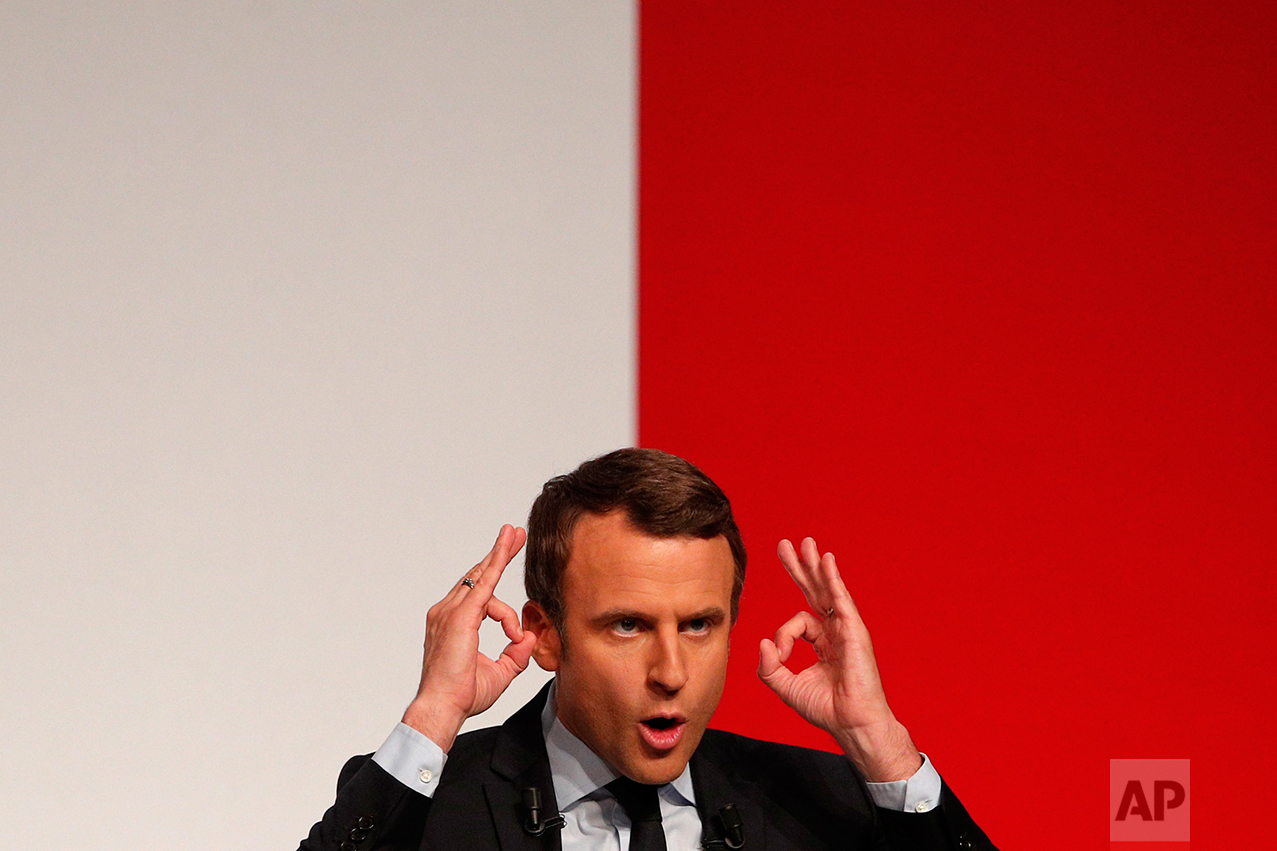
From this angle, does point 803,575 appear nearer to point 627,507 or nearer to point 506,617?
point 627,507

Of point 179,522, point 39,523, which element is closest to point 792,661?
point 179,522

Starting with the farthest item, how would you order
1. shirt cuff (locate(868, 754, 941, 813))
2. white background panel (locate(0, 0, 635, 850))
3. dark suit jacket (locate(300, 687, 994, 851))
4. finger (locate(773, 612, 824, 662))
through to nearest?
white background panel (locate(0, 0, 635, 850)) < finger (locate(773, 612, 824, 662)) < shirt cuff (locate(868, 754, 941, 813)) < dark suit jacket (locate(300, 687, 994, 851))

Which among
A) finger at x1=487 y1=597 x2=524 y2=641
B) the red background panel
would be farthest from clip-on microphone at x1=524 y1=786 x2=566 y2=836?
the red background panel

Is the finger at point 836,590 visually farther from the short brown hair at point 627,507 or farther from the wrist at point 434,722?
the wrist at point 434,722

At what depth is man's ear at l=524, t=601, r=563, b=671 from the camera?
1911mm

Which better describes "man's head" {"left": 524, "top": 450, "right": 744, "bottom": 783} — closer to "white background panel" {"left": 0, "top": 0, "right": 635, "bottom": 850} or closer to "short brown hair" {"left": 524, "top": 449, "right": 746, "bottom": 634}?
"short brown hair" {"left": 524, "top": 449, "right": 746, "bottom": 634}

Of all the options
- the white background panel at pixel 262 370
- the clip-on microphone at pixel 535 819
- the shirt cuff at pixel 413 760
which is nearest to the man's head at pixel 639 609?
the clip-on microphone at pixel 535 819

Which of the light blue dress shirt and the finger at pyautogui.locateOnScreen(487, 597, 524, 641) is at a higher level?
the finger at pyautogui.locateOnScreen(487, 597, 524, 641)

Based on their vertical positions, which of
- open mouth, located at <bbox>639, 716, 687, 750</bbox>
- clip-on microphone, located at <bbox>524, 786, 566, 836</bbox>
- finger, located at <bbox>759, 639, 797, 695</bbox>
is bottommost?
clip-on microphone, located at <bbox>524, 786, 566, 836</bbox>

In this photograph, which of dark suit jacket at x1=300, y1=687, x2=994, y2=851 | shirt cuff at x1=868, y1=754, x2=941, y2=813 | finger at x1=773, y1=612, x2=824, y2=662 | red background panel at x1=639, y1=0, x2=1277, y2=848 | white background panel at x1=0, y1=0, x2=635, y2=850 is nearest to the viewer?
dark suit jacket at x1=300, y1=687, x2=994, y2=851

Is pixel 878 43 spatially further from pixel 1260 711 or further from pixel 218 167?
pixel 1260 711

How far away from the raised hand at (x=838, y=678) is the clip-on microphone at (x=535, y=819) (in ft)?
1.25

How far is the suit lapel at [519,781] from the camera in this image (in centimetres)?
184

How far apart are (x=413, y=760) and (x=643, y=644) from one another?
1.13 feet
